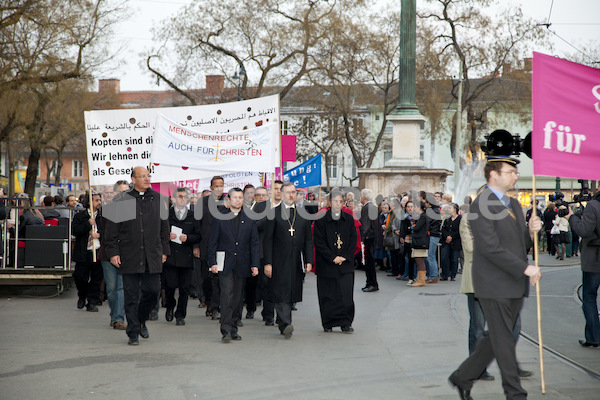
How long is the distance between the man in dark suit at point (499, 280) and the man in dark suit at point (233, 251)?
13.1 ft

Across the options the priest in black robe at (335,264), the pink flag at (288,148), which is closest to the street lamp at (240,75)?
the pink flag at (288,148)

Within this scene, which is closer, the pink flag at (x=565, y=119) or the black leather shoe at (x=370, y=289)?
the pink flag at (x=565, y=119)

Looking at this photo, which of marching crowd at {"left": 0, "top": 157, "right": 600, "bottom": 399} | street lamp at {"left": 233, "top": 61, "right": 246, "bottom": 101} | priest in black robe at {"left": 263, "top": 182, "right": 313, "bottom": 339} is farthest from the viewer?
street lamp at {"left": 233, "top": 61, "right": 246, "bottom": 101}

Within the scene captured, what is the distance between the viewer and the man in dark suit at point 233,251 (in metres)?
9.62

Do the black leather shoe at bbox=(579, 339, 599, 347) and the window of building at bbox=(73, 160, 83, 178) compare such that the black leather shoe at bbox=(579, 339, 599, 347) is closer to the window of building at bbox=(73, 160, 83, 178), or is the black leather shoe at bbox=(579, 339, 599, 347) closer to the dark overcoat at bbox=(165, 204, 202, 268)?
the dark overcoat at bbox=(165, 204, 202, 268)

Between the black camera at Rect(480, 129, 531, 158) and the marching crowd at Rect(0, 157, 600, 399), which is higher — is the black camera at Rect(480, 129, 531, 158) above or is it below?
above

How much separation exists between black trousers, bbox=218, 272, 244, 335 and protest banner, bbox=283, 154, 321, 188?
11403 millimetres

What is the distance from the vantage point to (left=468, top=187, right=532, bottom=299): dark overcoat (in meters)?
5.89

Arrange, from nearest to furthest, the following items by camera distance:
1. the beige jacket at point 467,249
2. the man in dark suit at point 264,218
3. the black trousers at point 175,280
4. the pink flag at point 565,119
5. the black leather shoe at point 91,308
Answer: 1. the pink flag at point 565,119
2. the beige jacket at point 467,249
3. the man in dark suit at point 264,218
4. the black trousers at point 175,280
5. the black leather shoe at point 91,308

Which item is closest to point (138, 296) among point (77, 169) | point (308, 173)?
point (308, 173)

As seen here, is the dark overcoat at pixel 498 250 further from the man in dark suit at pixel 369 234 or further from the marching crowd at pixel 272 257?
the man in dark suit at pixel 369 234

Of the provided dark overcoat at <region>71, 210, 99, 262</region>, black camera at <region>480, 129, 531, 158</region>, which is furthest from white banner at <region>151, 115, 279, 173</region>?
black camera at <region>480, 129, 531, 158</region>

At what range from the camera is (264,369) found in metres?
7.68

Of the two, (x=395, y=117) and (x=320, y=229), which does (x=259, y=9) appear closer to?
(x=395, y=117)
